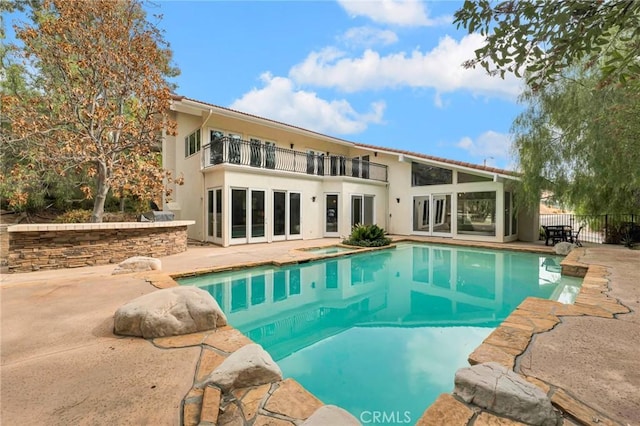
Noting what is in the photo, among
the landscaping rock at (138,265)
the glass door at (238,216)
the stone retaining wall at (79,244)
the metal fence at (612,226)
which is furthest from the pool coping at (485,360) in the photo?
the metal fence at (612,226)

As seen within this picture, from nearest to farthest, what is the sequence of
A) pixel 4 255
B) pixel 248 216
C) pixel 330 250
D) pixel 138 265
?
pixel 138 265 → pixel 4 255 → pixel 330 250 → pixel 248 216

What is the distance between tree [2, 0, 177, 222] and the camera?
30.7ft

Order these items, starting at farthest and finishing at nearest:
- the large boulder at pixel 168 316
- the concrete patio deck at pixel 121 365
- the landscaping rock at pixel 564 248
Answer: the landscaping rock at pixel 564 248, the large boulder at pixel 168 316, the concrete patio deck at pixel 121 365

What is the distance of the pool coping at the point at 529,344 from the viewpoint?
2.20 m

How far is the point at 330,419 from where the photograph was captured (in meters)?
2.04

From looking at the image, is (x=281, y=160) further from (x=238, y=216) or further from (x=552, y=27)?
(x=552, y=27)

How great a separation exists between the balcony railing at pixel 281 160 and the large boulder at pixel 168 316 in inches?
371

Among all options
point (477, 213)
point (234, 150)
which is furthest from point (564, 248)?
point (234, 150)

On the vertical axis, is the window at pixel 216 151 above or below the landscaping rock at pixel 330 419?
above

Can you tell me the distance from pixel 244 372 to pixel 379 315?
12.5 feet

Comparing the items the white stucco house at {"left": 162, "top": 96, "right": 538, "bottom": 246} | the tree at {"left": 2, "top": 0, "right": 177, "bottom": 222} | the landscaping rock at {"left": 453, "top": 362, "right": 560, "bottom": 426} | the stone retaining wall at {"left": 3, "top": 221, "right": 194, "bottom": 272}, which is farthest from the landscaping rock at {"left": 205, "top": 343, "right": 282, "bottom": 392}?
the white stucco house at {"left": 162, "top": 96, "right": 538, "bottom": 246}

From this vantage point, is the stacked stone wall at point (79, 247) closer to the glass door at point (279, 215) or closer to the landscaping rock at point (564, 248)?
the glass door at point (279, 215)

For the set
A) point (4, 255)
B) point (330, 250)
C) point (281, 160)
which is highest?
point (281, 160)

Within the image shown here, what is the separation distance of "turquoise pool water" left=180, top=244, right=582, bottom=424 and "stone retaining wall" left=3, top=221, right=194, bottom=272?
3207 millimetres
